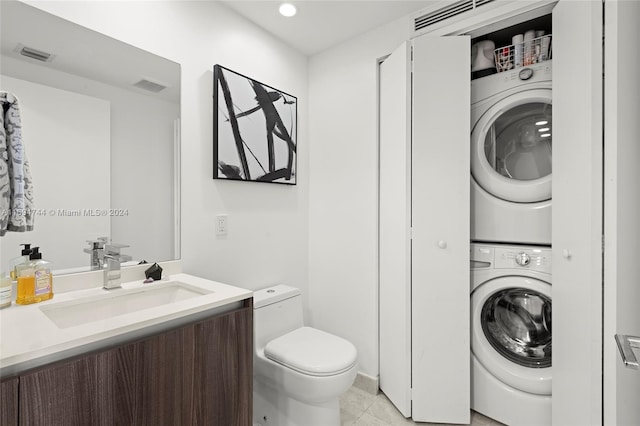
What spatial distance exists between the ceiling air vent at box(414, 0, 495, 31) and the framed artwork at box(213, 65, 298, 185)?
919 millimetres

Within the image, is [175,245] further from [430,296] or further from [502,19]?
[502,19]

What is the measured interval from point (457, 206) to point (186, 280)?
1.43 metres

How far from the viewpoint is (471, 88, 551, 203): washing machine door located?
5.41 ft

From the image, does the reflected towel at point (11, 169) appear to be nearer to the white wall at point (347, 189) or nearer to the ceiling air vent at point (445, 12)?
the white wall at point (347, 189)

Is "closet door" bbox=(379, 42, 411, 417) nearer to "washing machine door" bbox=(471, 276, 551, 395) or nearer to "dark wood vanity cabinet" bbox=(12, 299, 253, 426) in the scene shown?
"washing machine door" bbox=(471, 276, 551, 395)

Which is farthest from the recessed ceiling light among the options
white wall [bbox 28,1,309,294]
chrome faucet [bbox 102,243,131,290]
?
chrome faucet [bbox 102,243,131,290]

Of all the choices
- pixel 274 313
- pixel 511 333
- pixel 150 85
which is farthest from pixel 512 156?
pixel 150 85

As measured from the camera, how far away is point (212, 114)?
1.74 metres

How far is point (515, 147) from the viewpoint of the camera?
179 cm

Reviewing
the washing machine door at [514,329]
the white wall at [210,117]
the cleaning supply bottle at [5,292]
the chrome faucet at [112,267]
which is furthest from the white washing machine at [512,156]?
the cleaning supply bottle at [5,292]

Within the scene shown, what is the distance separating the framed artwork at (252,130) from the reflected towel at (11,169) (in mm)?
883

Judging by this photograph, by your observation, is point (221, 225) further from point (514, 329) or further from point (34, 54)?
point (514, 329)

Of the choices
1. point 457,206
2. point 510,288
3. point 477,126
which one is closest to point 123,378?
point 457,206

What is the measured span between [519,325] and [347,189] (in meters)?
1.30
